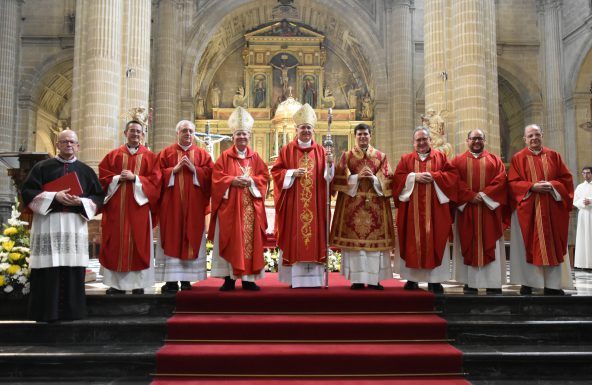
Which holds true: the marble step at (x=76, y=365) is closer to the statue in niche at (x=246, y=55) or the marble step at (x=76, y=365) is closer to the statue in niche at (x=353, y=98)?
the statue in niche at (x=353, y=98)

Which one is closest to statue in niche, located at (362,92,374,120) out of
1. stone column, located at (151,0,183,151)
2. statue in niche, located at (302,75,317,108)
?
statue in niche, located at (302,75,317,108)

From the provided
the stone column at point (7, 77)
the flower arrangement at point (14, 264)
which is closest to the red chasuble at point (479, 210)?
the flower arrangement at point (14, 264)

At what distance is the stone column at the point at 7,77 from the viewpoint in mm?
16078

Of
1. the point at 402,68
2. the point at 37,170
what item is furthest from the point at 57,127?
the point at 37,170

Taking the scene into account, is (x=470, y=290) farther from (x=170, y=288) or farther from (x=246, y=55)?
(x=246, y=55)

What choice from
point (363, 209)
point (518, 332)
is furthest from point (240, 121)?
point (518, 332)

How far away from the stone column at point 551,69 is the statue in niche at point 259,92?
11898mm

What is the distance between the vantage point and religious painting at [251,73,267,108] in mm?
24297

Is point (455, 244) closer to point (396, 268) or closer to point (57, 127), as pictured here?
point (396, 268)

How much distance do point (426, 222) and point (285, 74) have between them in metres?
20.0

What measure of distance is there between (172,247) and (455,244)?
9.98ft

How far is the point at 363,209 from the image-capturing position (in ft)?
18.2

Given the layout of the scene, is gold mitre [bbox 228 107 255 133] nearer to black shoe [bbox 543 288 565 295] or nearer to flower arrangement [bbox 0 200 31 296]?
flower arrangement [bbox 0 200 31 296]

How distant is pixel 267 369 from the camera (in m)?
4.26
